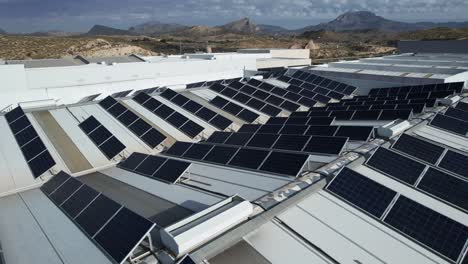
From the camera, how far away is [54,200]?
13.8 meters

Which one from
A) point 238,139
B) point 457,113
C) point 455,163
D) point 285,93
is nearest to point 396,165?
point 455,163

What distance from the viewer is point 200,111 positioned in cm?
2739

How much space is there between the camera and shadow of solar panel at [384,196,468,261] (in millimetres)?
9695

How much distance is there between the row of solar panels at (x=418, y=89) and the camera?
3045 centimetres

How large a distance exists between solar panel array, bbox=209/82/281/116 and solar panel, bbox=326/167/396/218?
A: 1731cm

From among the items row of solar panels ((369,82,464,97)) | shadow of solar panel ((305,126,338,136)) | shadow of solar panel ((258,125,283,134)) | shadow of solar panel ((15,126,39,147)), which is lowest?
row of solar panels ((369,82,464,97))

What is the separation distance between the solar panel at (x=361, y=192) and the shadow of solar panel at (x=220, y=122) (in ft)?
44.1

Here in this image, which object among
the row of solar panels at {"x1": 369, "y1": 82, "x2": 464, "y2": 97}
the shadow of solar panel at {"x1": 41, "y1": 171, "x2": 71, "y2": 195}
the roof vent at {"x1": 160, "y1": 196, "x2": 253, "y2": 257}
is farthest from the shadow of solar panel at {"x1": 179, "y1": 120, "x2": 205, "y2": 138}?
the row of solar panels at {"x1": 369, "y1": 82, "x2": 464, "y2": 97}

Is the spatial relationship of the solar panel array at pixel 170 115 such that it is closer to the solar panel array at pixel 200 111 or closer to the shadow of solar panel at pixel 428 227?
the solar panel array at pixel 200 111

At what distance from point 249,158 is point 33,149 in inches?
475

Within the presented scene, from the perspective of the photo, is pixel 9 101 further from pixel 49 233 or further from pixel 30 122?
pixel 49 233

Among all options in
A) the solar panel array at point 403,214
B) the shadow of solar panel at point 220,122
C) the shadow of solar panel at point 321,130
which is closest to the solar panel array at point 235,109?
the shadow of solar panel at point 220,122

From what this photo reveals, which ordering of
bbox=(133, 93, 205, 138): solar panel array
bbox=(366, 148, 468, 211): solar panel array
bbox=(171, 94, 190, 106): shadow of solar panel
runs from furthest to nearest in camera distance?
bbox=(171, 94, 190, 106): shadow of solar panel → bbox=(133, 93, 205, 138): solar panel array → bbox=(366, 148, 468, 211): solar panel array

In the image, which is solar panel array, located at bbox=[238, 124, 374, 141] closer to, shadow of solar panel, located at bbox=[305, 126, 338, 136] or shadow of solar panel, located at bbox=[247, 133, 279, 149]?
shadow of solar panel, located at bbox=[305, 126, 338, 136]
